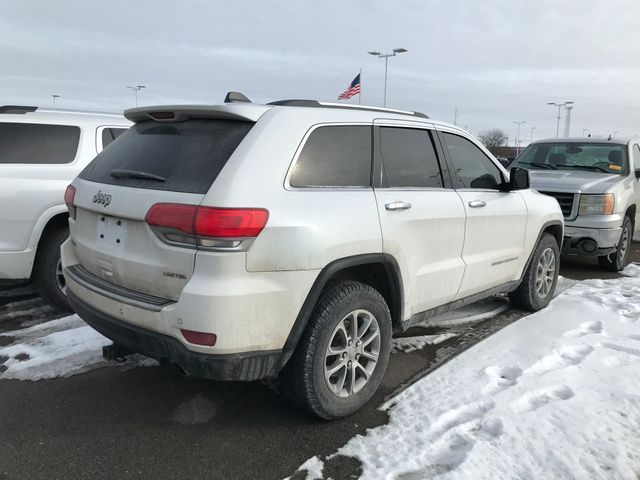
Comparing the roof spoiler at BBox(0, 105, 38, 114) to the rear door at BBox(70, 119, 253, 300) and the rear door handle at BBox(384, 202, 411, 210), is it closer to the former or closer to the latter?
the rear door at BBox(70, 119, 253, 300)

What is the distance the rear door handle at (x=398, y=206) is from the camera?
3.24 meters

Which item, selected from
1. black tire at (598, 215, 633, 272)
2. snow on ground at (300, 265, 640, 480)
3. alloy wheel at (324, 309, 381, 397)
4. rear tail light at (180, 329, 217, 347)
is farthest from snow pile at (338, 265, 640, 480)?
black tire at (598, 215, 633, 272)

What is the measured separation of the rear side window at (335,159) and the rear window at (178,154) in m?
0.37

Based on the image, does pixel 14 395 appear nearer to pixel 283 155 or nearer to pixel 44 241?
pixel 44 241

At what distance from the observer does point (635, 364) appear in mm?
3801

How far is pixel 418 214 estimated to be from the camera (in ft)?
11.3

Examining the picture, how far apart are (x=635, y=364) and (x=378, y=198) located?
2276 mm

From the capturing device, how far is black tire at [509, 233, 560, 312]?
200 inches

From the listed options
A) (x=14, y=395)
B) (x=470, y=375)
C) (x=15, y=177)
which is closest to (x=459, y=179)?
(x=470, y=375)

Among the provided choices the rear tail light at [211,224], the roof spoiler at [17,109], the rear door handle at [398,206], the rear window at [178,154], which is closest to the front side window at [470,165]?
the rear door handle at [398,206]

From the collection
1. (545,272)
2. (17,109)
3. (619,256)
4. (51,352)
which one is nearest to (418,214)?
(545,272)

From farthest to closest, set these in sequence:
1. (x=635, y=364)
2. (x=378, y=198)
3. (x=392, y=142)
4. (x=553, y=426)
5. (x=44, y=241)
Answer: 1. (x=44, y=241)
2. (x=635, y=364)
3. (x=392, y=142)
4. (x=378, y=198)
5. (x=553, y=426)

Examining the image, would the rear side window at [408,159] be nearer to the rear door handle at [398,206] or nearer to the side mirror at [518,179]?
the rear door handle at [398,206]

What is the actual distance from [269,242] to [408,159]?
1.46 meters
